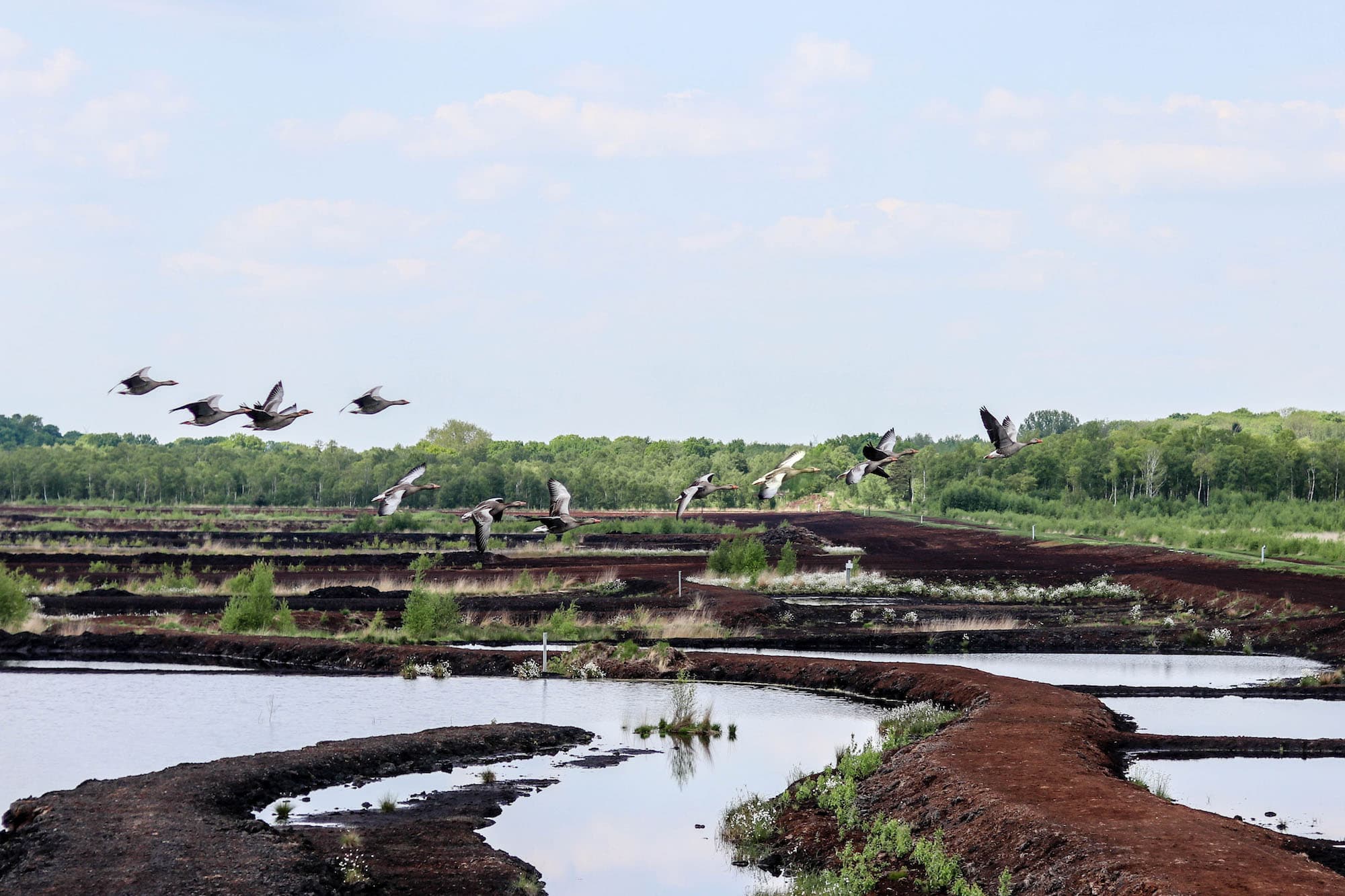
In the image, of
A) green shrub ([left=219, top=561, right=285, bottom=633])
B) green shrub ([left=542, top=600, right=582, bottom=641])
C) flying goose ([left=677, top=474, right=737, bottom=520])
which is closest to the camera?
flying goose ([left=677, top=474, right=737, bottom=520])

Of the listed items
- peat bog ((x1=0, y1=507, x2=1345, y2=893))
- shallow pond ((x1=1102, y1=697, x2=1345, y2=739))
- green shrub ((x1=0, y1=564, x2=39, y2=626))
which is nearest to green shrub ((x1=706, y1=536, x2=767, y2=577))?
peat bog ((x1=0, y1=507, x2=1345, y2=893))

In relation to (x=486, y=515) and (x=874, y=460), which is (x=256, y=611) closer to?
(x=486, y=515)

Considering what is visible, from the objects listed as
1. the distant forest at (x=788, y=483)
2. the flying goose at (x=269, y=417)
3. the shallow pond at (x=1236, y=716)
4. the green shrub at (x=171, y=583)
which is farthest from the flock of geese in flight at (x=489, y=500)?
the distant forest at (x=788, y=483)

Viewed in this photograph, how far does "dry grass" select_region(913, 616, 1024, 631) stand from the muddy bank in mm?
25787

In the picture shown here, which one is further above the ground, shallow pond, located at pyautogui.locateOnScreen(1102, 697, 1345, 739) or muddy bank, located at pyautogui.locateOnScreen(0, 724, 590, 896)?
muddy bank, located at pyautogui.locateOnScreen(0, 724, 590, 896)

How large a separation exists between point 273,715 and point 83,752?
4593mm

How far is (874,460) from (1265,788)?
10.2 meters

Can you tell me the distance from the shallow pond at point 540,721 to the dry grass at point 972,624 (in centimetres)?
1343

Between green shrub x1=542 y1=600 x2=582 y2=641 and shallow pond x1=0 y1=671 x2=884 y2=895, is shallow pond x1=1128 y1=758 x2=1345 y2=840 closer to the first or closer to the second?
shallow pond x1=0 y1=671 x2=884 y2=895

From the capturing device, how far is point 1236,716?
1143 inches

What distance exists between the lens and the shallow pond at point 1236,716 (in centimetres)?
2716

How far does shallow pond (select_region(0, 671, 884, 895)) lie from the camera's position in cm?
1912

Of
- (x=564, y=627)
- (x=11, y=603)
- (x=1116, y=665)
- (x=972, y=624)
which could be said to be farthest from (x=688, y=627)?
(x=11, y=603)

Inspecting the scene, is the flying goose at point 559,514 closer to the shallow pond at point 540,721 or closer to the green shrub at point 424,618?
the shallow pond at point 540,721
